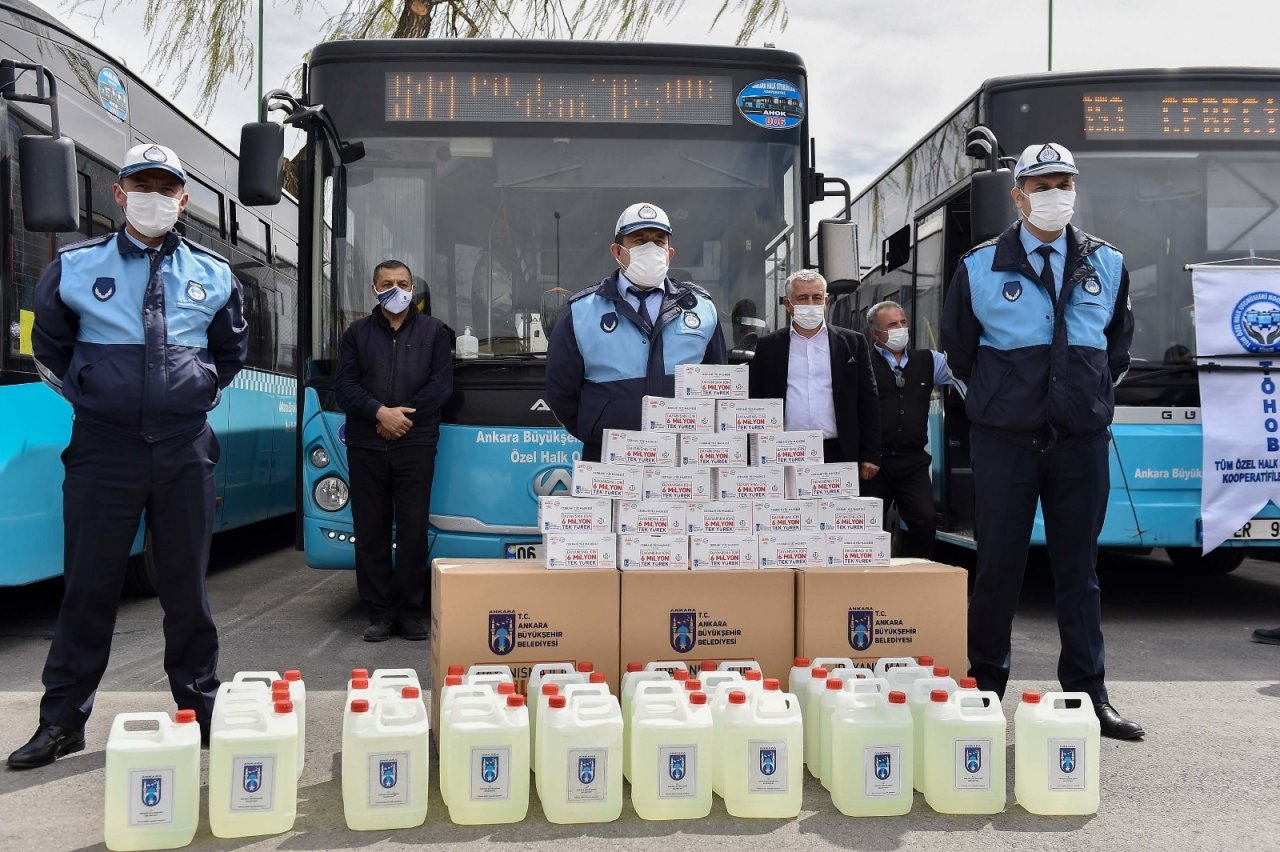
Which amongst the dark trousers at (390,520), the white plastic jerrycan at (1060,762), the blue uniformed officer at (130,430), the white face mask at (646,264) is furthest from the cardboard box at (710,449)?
the dark trousers at (390,520)

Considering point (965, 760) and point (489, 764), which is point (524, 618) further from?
point (965, 760)

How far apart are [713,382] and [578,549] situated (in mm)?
916

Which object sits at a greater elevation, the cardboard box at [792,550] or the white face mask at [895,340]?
the white face mask at [895,340]

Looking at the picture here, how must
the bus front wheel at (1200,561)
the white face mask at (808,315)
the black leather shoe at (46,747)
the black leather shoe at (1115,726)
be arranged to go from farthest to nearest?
the bus front wheel at (1200,561) → the white face mask at (808,315) → the black leather shoe at (1115,726) → the black leather shoe at (46,747)

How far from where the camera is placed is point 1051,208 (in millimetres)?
5180

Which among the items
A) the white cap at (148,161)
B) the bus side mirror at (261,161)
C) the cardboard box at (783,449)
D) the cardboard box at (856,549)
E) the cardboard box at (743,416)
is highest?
the bus side mirror at (261,161)

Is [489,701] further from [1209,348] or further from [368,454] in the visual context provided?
[1209,348]

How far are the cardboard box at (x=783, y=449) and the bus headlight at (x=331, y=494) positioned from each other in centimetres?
306

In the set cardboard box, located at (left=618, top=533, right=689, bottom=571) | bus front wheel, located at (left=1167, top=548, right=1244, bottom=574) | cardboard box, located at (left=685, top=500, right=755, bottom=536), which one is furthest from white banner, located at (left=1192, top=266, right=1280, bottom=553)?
cardboard box, located at (left=618, top=533, right=689, bottom=571)

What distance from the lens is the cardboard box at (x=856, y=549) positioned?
5.19 metres

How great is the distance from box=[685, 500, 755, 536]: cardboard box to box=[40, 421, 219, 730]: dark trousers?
190 centimetres

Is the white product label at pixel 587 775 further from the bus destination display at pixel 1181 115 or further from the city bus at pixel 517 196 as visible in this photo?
the bus destination display at pixel 1181 115

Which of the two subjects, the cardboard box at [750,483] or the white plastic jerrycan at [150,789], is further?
the cardboard box at [750,483]

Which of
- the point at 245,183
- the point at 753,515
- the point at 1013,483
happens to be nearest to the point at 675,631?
the point at 753,515
